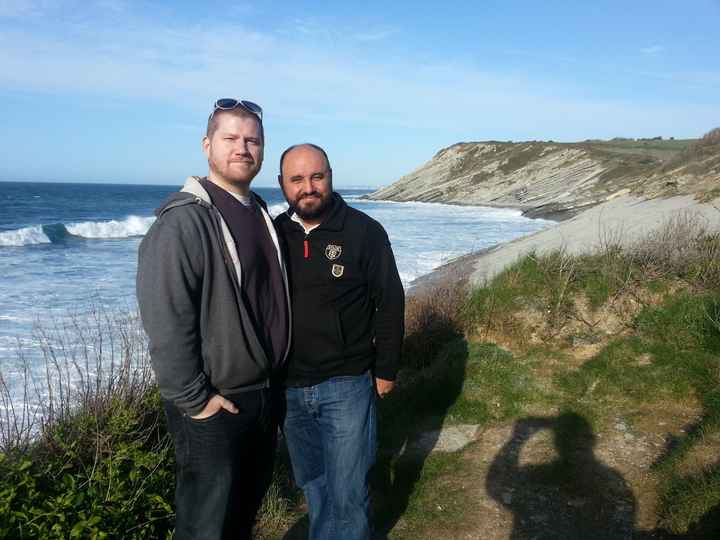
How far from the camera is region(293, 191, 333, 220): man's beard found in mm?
2980

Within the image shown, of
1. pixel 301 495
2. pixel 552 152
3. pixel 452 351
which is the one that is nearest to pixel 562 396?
pixel 452 351

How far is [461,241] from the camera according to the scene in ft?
83.6

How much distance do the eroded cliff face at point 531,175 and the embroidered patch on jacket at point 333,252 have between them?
33317mm

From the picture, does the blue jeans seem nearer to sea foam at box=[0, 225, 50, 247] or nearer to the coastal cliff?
the coastal cliff

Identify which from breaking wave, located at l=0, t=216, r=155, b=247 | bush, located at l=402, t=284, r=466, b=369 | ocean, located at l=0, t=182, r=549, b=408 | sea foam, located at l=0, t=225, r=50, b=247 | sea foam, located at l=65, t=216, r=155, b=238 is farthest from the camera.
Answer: sea foam, located at l=65, t=216, r=155, b=238

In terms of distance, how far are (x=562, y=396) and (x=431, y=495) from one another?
191cm

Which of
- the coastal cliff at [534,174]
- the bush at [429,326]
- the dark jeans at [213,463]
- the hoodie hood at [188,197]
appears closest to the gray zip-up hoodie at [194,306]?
the hoodie hood at [188,197]

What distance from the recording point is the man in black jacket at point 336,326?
297 centimetres

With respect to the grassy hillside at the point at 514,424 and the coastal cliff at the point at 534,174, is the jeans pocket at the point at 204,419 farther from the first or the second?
the coastal cliff at the point at 534,174

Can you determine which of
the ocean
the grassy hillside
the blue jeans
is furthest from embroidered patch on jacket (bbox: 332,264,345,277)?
the ocean

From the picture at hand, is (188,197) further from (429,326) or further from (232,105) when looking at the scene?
(429,326)

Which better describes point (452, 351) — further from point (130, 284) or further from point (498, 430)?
point (130, 284)

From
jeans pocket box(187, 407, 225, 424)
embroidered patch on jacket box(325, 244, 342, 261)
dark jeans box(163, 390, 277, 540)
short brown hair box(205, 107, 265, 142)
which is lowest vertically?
dark jeans box(163, 390, 277, 540)

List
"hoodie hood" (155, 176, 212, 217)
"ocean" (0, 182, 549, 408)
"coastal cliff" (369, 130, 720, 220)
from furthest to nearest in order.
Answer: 1. "coastal cliff" (369, 130, 720, 220)
2. "ocean" (0, 182, 549, 408)
3. "hoodie hood" (155, 176, 212, 217)
